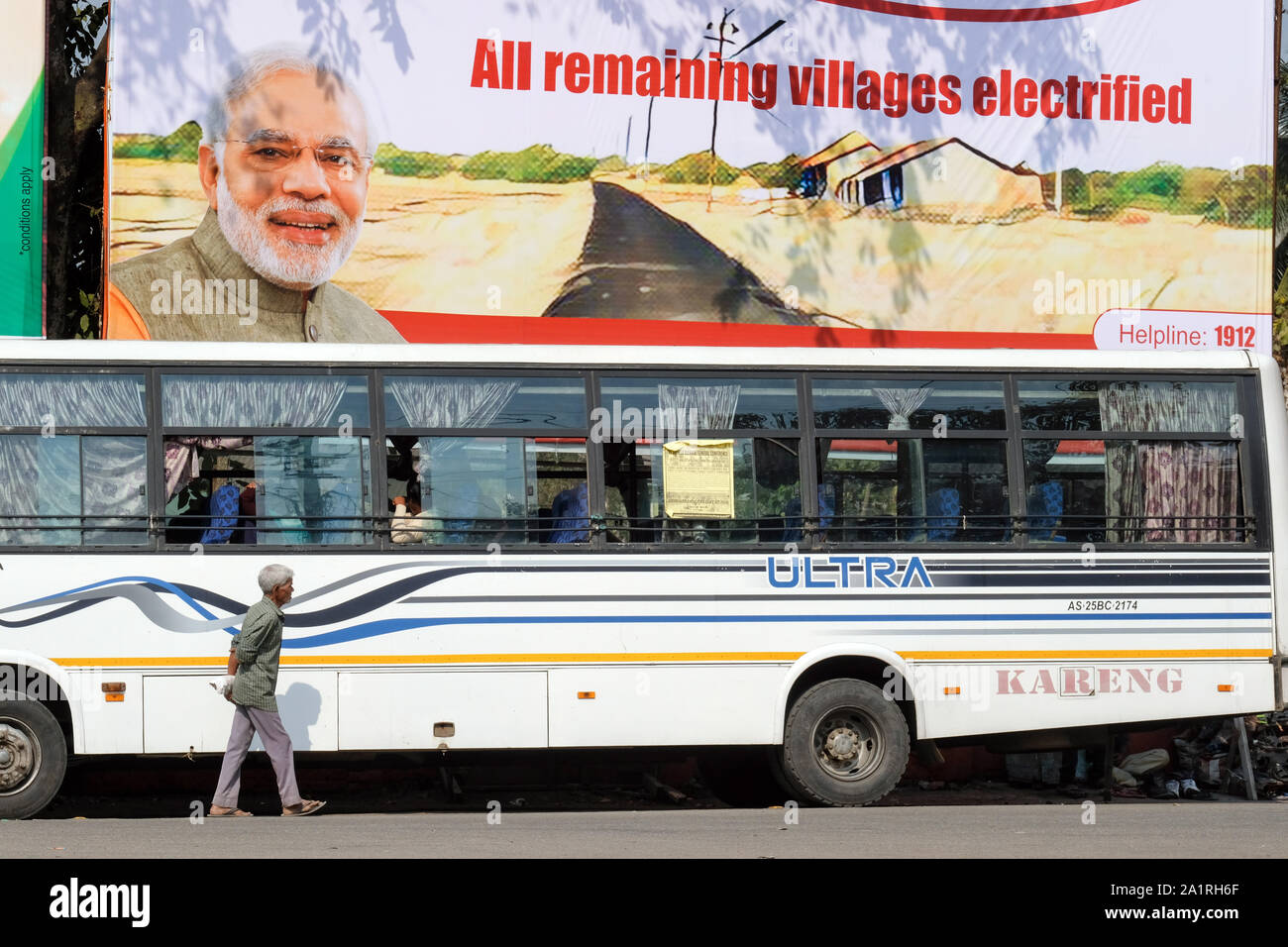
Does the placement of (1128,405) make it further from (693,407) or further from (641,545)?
(641,545)

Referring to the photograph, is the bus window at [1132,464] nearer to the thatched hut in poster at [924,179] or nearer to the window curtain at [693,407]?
the window curtain at [693,407]

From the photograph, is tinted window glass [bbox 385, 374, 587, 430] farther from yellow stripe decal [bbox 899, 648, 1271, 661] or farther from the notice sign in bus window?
yellow stripe decal [bbox 899, 648, 1271, 661]

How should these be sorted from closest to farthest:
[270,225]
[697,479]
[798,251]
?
1. [697,479]
2. [270,225]
3. [798,251]

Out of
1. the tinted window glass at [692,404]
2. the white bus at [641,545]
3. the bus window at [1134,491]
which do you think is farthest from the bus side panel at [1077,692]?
the tinted window glass at [692,404]

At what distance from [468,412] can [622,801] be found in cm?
380

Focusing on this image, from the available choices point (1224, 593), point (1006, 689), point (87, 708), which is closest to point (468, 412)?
→ point (87, 708)

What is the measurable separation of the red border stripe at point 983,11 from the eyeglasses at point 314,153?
4.79 metres

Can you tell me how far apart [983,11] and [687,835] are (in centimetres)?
993

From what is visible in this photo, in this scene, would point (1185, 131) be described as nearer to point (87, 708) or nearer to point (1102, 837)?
point (1102, 837)

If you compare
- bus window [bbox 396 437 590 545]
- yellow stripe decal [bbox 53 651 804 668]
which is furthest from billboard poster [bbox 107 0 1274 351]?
yellow stripe decal [bbox 53 651 804 668]

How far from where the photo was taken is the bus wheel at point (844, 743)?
1257 centimetres

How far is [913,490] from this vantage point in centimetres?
1270

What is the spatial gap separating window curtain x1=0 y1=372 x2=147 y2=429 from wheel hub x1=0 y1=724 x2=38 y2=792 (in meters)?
1.98

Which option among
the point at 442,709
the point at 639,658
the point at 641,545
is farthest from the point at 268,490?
the point at 639,658
